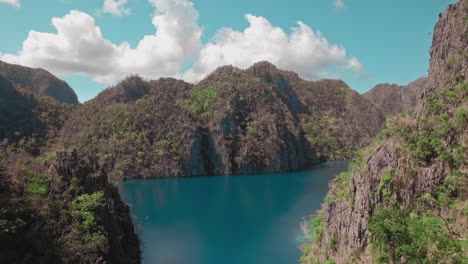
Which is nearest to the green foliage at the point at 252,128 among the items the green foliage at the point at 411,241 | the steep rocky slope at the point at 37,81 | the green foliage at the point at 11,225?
the green foliage at the point at 11,225

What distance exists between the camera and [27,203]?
59.5 ft

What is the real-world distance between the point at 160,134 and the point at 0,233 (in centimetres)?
9001

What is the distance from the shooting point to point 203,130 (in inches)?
4284

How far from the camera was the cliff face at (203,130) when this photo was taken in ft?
313

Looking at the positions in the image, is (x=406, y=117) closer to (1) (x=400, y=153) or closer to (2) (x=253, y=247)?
(1) (x=400, y=153)

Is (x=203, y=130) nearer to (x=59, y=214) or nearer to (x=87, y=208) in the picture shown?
(x=87, y=208)

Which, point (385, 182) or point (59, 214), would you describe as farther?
point (59, 214)

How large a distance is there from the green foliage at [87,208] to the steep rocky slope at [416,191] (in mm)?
15007

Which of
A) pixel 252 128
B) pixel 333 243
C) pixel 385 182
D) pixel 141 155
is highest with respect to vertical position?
pixel 252 128

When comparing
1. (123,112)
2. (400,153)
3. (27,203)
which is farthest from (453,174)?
(123,112)

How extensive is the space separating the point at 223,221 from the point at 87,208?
2200cm

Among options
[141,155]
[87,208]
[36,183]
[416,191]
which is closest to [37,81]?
[141,155]

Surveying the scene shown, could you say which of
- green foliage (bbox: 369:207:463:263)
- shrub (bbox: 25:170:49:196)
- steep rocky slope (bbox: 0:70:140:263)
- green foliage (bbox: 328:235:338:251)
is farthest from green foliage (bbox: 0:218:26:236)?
A: green foliage (bbox: 369:207:463:263)

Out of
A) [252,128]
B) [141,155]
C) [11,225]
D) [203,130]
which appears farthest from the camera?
[252,128]
